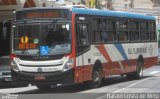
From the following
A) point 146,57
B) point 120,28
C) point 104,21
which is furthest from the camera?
point 146,57

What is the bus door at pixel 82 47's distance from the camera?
60.0 ft

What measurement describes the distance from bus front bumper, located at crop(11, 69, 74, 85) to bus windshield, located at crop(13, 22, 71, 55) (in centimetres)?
72

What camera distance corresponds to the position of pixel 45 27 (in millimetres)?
18016

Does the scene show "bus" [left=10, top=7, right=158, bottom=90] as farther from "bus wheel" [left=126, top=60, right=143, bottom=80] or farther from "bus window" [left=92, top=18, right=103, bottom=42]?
"bus wheel" [left=126, top=60, right=143, bottom=80]

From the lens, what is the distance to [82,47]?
1870 centimetres

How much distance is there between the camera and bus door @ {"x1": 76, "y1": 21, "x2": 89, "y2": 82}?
1828cm

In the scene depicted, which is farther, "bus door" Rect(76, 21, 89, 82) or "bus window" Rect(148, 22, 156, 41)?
"bus window" Rect(148, 22, 156, 41)

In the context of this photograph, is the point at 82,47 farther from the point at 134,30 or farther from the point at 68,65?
the point at 134,30

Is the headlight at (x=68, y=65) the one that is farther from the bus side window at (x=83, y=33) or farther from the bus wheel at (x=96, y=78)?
the bus wheel at (x=96, y=78)

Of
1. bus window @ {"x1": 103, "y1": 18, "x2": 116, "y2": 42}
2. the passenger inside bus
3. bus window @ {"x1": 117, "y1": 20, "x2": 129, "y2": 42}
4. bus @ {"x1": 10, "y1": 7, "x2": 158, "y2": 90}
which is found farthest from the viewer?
bus window @ {"x1": 117, "y1": 20, "x2": 129, "y2": 42}

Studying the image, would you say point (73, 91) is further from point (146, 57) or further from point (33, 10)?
point (146, 57)

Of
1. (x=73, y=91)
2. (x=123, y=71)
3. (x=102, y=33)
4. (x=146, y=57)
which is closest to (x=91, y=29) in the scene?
(x=102, y=33)

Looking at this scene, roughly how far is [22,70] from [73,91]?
2.21m

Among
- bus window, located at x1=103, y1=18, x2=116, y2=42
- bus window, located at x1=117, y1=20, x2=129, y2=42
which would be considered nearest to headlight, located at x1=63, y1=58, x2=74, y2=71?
bus window, located at x1=103, y1=18, x2=116, y2=42
